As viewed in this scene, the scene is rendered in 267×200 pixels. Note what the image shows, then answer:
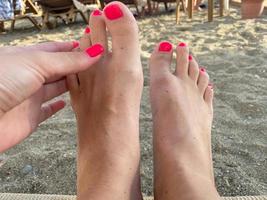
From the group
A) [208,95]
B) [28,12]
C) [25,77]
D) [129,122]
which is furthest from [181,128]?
[28,12]

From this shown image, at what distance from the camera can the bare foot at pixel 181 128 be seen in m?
1.06

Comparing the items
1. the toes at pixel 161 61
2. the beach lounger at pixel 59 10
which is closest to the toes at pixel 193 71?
the toes at pixel 161 61

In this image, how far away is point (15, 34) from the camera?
17.1 feet

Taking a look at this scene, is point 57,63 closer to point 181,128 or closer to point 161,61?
point 181,128

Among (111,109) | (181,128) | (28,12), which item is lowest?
(28,12)

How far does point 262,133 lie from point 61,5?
4.59m

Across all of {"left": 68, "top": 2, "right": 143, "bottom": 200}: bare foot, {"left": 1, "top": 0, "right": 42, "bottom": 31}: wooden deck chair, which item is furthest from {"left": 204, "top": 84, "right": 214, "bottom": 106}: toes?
{"left": 1, "top": 0, "right": 42, "bottom": 31}: wooden deck chair

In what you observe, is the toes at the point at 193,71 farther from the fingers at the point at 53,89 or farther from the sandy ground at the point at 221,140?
the fingers at the point at 53,89

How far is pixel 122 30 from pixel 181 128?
0.36m

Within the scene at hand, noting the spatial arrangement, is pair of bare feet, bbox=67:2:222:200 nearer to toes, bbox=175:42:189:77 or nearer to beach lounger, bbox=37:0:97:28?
toes, bbox=175:42:189:77

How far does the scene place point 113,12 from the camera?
125 centimetres

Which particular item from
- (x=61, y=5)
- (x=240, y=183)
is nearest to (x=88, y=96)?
(x=240, y=183)

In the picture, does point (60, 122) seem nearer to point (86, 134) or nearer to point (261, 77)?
point (86, 134)

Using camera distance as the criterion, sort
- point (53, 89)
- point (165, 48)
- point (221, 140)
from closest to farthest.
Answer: point (53, 89) < point (165, 48) < point (221, 140)
